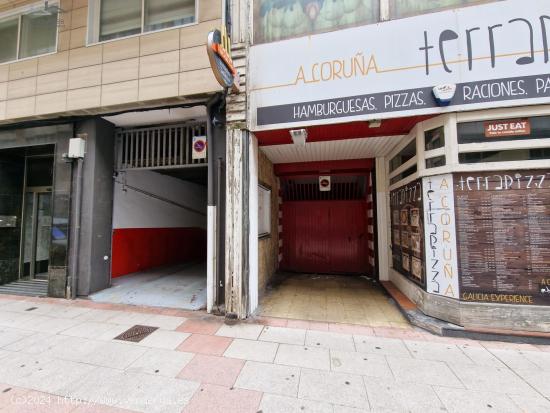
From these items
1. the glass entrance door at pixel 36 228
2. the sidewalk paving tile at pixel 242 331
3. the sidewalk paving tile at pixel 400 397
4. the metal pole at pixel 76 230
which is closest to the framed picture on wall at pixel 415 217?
the sidewalk paving tile at pixel 400 397

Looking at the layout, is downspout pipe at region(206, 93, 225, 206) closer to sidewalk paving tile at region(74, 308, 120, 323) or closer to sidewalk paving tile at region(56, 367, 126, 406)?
sidewalk paving tile at region(74, 308, 120, 323)

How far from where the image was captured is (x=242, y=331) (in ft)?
12.7

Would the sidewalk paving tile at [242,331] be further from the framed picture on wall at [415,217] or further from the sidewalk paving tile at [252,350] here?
the framed picture on wall at [415,217]

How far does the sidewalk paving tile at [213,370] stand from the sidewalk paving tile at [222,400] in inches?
4.5

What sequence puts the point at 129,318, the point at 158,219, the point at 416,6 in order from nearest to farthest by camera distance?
1. the point at 416,6
2. the point at 129,318
3. the point at 158,219

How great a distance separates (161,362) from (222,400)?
108 centimetres

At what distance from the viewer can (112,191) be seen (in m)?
6.09

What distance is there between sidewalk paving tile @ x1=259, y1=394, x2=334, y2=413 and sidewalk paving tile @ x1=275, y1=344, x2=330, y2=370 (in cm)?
57

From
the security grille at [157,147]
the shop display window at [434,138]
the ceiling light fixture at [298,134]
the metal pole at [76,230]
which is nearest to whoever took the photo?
the shop display window at [434,138]

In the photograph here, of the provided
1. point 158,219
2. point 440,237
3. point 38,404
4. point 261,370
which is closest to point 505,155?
point 440,237

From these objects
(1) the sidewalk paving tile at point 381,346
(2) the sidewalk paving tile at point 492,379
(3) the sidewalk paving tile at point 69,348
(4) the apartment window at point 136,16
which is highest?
(4) the apartment window at point 136,16

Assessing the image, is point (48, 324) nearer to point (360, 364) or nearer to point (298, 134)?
point (360, 364)

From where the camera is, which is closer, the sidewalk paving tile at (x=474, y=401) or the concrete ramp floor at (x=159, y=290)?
the sidewalk paving tile at (x=474, y=401)

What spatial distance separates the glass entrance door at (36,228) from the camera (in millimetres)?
6859
